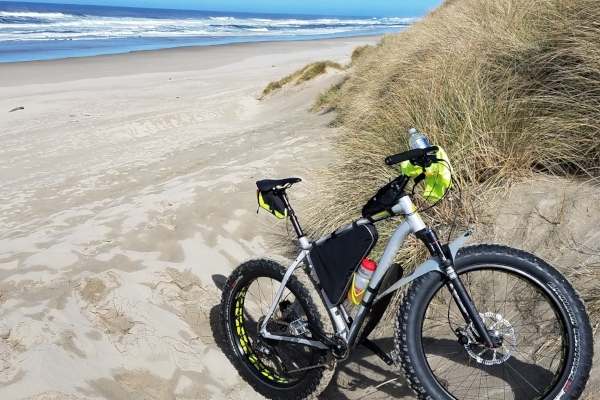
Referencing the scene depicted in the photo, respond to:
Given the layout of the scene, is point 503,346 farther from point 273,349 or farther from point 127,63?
point 127,63

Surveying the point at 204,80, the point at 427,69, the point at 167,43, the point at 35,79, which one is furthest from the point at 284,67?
the point at 427,69

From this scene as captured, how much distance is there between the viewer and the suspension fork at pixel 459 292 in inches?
101

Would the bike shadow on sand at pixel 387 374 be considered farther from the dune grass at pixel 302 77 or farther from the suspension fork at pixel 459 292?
the dune grass at pixel 302 77

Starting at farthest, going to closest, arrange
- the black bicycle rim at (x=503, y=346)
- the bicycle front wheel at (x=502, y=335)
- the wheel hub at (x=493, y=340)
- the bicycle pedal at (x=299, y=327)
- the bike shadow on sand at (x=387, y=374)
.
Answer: the bicycle pedal at (x=299, y=327) → the bike shadow on sand at (x=387, y=374) → the black bicycle rim at (x=503, y=346) → the wheel hub at (x=493, y=340) → the bicycle front wheel at (x=502, y=335)

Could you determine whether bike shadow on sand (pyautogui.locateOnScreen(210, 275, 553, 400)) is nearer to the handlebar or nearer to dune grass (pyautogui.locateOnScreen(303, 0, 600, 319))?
dune grass (pyautogui.locateOnScreen(303, 0, 600, 319))

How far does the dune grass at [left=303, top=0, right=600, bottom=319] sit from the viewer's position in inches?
164

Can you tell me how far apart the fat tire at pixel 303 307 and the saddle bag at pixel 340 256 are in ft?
0.34

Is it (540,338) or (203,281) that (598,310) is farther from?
(203,281)

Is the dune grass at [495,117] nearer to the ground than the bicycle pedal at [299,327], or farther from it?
farther from it

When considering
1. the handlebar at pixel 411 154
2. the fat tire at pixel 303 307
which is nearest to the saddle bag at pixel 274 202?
the fat tire at pixel 303 307

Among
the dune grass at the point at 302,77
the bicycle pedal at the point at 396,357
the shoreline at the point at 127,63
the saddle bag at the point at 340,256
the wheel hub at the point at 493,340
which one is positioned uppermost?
the saddle bag at the point at 340,256

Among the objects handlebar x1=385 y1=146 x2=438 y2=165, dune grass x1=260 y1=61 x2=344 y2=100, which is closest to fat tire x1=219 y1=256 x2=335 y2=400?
handlebar x1=385 y1=146 x2=438 y2=165

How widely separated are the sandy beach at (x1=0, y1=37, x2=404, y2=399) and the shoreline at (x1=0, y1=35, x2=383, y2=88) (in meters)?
8.85

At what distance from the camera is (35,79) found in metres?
20.2
